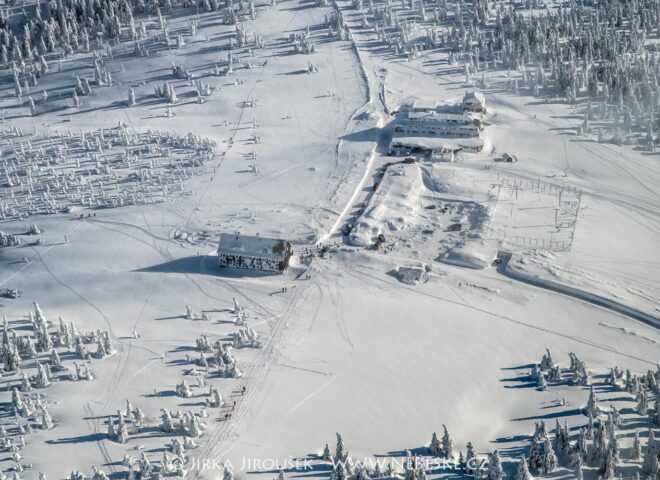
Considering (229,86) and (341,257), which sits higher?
(229,86)

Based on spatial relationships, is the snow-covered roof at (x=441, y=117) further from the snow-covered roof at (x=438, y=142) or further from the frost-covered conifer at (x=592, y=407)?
the frost-covered conifer at (x=592, y=407)

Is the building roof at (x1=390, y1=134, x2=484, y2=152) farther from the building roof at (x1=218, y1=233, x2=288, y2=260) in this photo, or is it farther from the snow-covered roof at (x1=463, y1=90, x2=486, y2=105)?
the building roof at (x1=218, y1=233, x2=288, y2=260)

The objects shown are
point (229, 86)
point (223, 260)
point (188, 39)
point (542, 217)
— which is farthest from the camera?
point (188, 39)

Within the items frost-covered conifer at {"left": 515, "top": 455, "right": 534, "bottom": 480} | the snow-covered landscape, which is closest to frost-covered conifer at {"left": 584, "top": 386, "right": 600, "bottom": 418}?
the snow-covered landscape

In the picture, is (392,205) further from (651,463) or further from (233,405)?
(651,463)

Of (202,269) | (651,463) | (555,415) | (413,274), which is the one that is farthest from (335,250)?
(651,463)

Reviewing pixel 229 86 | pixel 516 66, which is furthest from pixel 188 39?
pixel 516 66

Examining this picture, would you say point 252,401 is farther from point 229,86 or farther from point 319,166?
point 229,86
